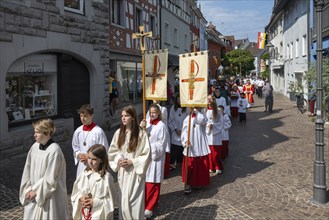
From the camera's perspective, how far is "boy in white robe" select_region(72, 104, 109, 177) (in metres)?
4.97

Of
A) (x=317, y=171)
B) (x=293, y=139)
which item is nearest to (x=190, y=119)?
(x=317, y=171)

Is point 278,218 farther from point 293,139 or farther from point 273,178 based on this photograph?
point 293,139

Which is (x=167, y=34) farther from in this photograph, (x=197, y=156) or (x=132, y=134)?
(x=132, y=134)

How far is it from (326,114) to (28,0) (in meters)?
11.3

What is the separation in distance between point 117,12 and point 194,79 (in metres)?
10.4

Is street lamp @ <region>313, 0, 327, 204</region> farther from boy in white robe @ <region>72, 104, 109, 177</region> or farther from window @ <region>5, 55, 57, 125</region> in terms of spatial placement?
window @ <region>5, 55, 57, 125</region>

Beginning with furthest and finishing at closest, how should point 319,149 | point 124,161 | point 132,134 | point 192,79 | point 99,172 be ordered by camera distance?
1. point 192,79
2. point 319,149
3. point 132,134
4. point 124,161
5. point 99,172

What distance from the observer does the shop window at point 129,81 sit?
15.9 metres

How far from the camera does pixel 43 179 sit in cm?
372

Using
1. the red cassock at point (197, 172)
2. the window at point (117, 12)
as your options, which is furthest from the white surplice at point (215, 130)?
the window at point (117, 12)

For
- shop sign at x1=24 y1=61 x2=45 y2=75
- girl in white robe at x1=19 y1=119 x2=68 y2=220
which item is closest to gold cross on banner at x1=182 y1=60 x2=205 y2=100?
girl in white robe at x1=19 y1=119 x2=68 y2=220

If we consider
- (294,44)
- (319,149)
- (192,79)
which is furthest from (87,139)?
(294,44)

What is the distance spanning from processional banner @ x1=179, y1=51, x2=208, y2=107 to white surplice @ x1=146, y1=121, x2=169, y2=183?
3.49 feet

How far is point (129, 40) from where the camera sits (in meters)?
16.4
